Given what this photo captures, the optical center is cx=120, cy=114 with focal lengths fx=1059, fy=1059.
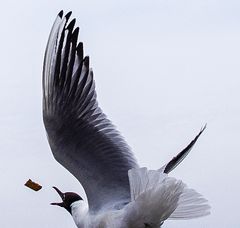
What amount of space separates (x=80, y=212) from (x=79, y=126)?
0.51m

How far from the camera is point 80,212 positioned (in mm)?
6246

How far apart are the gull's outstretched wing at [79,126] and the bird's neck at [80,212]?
10 centimetres

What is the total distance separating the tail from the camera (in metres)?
5.29

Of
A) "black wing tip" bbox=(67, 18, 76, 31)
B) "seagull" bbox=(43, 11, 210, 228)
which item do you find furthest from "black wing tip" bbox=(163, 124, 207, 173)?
"black wing tip" bbox=(67, 18, 76, 31)

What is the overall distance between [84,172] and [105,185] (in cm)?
14

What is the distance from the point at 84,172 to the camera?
19.9ft

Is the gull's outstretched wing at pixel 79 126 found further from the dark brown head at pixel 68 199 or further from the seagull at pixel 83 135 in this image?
the dark brown head at pixel 68 199

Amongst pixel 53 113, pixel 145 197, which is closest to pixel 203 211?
pixel 145 197

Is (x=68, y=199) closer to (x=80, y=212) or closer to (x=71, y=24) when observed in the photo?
(x=80, y=212)

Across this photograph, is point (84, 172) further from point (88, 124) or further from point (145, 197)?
point (145, 197)

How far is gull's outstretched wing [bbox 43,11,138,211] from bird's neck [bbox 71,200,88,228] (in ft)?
0.33

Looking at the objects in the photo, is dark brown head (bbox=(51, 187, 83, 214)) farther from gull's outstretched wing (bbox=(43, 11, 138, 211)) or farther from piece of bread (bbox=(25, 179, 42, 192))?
gull's outstretched wing (bbox=(43, 11, 138, 211))

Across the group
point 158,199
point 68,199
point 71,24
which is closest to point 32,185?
point 68,199

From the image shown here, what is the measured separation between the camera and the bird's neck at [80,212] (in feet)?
19.9
